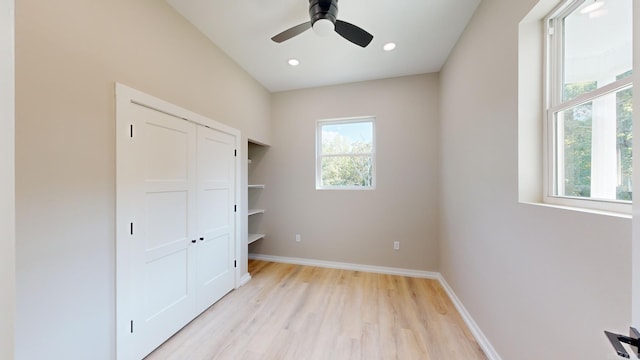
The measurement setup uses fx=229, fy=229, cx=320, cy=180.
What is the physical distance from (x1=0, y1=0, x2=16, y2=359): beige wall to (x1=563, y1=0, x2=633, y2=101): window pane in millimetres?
2024

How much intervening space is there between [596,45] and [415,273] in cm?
298

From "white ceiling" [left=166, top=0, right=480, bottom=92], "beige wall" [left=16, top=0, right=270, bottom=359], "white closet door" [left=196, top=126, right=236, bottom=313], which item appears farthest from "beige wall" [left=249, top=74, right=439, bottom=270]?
"beige wall" [left=16, top=0, right=270, bottom=359]

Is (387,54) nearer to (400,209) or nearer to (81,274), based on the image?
(400,209)

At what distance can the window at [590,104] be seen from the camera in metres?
0.95

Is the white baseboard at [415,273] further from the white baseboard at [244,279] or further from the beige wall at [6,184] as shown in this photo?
the beige wall at [6,184]

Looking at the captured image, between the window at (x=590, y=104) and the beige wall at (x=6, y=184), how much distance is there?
A: 2.00 metres

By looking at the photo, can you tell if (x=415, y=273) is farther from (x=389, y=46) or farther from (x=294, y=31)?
(x=294, y=31)

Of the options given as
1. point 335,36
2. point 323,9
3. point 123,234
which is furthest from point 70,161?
point 335,36

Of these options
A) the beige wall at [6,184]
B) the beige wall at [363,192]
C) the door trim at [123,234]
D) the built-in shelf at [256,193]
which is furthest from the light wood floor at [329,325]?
the beige wall at [6,184]

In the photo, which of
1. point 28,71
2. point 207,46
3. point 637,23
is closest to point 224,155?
point 207,46

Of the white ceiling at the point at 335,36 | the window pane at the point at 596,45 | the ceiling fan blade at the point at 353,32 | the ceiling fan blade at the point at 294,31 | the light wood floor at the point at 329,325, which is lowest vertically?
the light wood floor at the point at 329,325

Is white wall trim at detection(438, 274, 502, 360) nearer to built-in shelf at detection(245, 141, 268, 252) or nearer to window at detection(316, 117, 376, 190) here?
window at detection(316, 117, 376, 190)

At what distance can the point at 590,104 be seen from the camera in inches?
43.9

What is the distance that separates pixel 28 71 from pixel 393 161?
3431 mm
